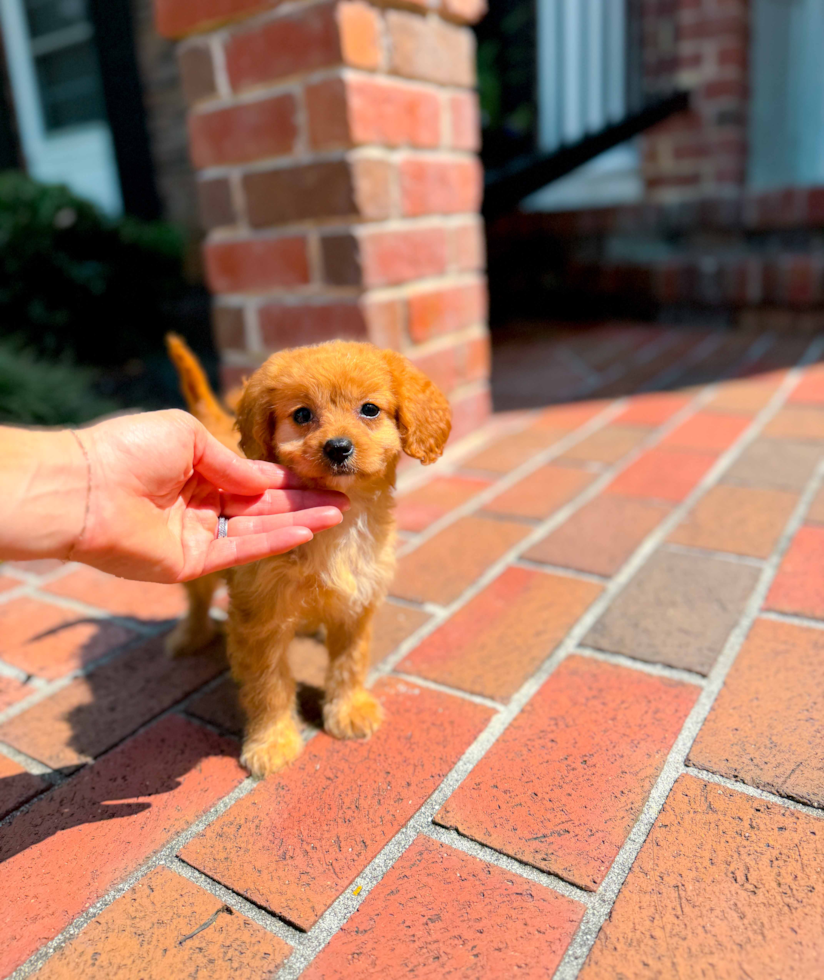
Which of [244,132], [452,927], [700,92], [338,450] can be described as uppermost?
[700,92]

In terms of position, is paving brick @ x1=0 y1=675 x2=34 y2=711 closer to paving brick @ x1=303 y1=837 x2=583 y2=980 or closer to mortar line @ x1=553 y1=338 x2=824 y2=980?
paving brick @ x1=303 y1=837 x2=583 y2=980

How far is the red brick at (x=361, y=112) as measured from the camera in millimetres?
2506

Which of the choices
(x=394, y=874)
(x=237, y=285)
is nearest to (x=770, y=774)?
(x=394, y=874)

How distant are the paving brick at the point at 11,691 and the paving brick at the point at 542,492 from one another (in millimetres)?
1538

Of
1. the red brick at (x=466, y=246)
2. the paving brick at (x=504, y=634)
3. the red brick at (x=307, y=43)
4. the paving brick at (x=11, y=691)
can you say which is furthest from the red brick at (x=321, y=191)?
the paving brick at (x=11, y=691)

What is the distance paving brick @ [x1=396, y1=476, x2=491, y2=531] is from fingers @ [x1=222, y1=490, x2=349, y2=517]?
108 centimetres

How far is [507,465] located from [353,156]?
1300 millimetres

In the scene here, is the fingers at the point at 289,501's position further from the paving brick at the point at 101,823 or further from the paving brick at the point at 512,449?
the paving brick at the point at 512,449

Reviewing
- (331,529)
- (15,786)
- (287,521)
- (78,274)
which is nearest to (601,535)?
(331,529)

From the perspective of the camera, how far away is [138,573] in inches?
56.1

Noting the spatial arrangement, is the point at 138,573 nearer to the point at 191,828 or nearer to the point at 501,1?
the point at 191,828

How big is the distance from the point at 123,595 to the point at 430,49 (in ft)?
7.24

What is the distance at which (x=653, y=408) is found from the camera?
3.69 metres

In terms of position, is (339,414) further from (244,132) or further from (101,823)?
(244,132)
